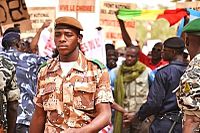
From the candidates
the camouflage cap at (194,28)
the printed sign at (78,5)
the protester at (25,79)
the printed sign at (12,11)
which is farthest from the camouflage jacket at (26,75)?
the printed sign at (78,5)

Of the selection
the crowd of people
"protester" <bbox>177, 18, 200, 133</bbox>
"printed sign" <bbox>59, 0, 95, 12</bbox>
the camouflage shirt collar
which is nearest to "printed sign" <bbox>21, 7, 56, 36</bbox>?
"printed sign" <bbox>59, 0, 95, 12</bbox>

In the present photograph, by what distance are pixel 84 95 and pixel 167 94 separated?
1.95 metres

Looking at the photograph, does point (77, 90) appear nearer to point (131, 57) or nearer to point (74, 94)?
point (74, 94)

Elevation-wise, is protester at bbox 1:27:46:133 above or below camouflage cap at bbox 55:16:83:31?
below

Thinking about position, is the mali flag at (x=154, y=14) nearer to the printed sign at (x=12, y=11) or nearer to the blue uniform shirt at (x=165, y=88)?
the printed sign at (x=12, y=11)

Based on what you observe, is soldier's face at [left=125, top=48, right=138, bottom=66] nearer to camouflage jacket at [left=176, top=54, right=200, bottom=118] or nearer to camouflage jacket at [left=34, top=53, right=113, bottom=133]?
camouflage jacket at [left=34, top=53, right=113, bottom=133]

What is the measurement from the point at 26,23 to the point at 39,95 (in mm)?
5509

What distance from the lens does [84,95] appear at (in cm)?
500

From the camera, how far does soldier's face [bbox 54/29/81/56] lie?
5004mm

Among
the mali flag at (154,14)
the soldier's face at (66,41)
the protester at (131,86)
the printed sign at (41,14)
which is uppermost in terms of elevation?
the soldier's face at (66,41)

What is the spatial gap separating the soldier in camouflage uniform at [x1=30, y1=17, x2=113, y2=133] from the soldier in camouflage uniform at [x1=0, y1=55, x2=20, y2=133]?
223 mm

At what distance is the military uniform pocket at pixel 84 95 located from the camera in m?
4.98

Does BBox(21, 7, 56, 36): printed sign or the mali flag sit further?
BBox(21, 7, 56, 36): printed sign

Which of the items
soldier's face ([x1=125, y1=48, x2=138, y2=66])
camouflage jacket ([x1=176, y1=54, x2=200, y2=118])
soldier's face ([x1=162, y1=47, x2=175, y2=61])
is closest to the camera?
camouflage jacket ([x1=176, y1=54, x2=200, y2=118])
